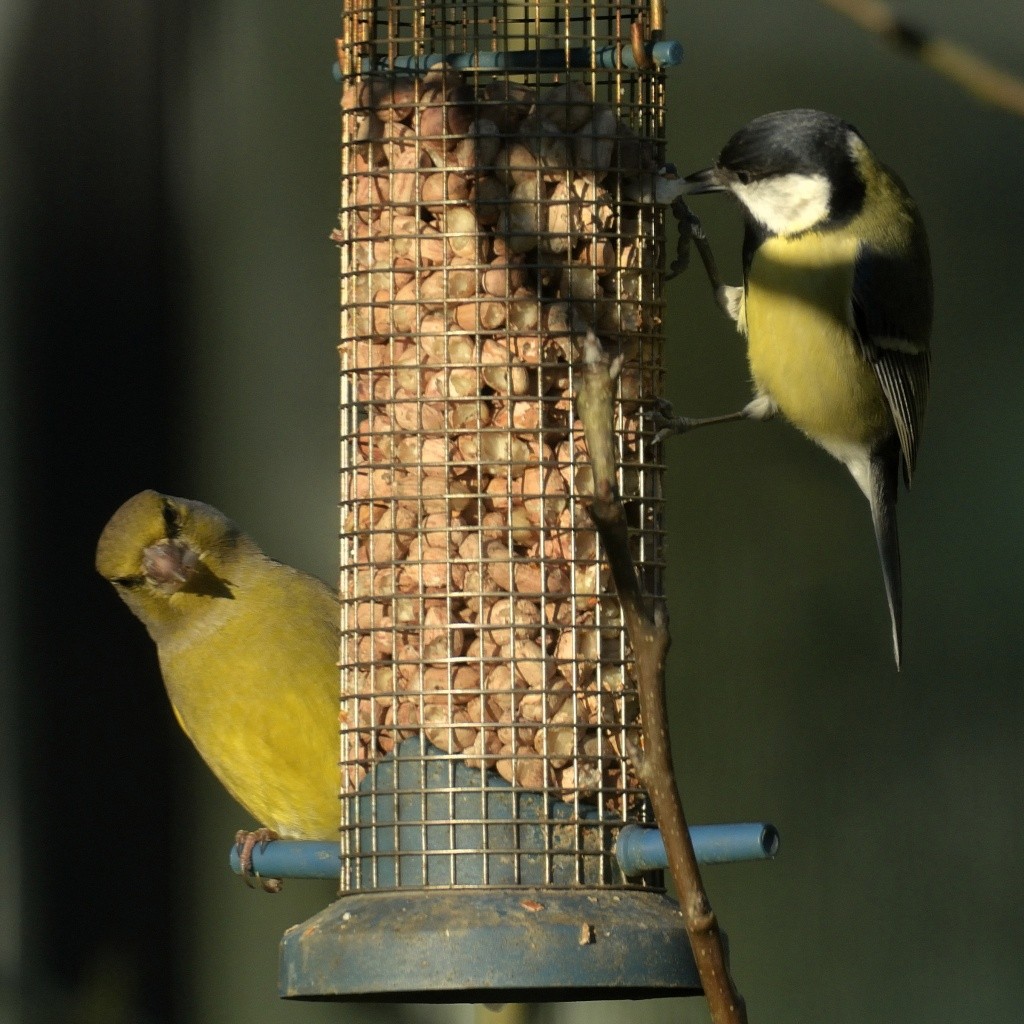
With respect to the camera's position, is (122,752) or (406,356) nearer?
(406,356)

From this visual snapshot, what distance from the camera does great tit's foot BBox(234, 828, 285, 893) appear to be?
167 inches

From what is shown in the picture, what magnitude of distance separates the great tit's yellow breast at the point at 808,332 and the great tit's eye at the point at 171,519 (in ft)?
4.94

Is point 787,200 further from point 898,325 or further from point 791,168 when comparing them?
point 898,325

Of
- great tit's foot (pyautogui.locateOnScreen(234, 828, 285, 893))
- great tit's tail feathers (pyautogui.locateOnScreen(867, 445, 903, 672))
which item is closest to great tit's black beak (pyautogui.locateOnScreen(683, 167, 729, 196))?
great tit's tail feathers (pyautogui.locateOnScreen(867, 445, 903, 672))

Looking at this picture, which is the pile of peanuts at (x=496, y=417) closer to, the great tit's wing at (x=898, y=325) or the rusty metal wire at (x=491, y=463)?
the rusty metal wire at (x=491, y=463)

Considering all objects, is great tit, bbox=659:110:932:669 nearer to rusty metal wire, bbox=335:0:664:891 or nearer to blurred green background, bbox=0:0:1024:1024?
rusty metal wire, bbox=335:0:664:891

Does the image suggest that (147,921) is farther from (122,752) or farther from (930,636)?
(930,636)

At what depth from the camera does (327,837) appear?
4.64m

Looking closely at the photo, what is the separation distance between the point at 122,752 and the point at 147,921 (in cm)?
60

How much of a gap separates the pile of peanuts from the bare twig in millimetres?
1777

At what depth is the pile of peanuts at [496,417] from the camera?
374cm

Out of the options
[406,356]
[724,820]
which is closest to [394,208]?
[406,356]

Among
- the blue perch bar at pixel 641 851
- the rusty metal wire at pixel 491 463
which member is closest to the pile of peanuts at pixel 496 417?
the rusty metal wire at pixel 491 463

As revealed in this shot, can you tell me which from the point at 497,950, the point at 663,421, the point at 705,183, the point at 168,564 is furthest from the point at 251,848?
the point at 705,183
